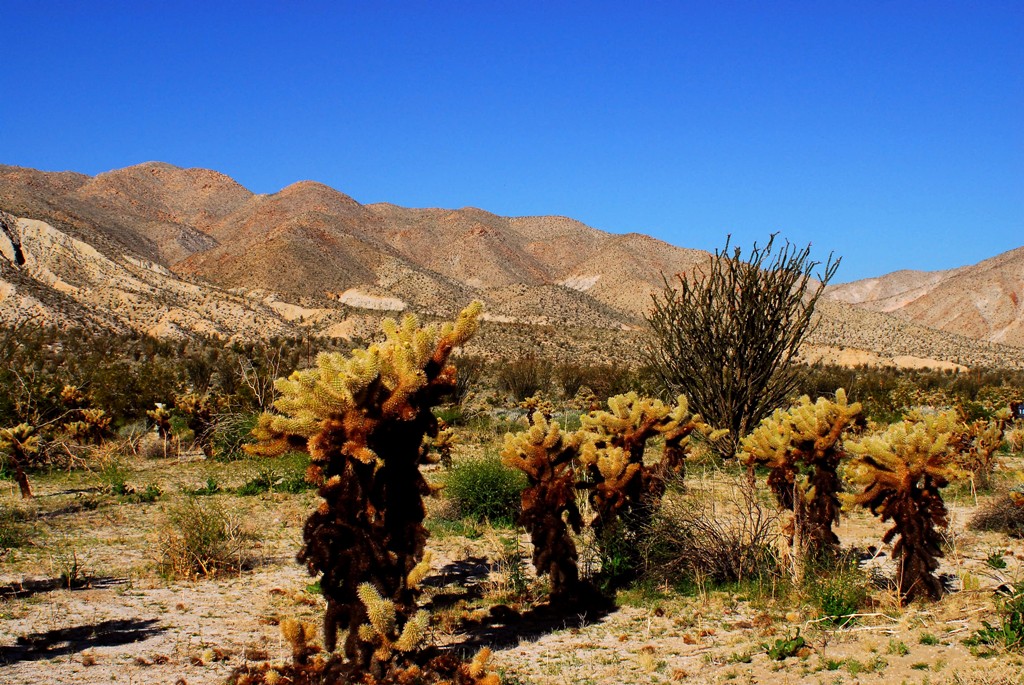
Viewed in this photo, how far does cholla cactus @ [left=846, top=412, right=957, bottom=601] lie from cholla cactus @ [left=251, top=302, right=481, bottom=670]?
330 centimetres

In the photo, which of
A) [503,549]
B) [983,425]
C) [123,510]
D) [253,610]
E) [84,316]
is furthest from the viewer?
[84,316]

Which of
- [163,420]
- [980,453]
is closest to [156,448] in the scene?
[163,420]

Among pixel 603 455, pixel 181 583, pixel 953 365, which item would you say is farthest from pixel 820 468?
pixel 953 365

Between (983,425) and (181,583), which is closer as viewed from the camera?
(181,583)

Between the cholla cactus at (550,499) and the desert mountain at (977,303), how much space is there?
268 ft

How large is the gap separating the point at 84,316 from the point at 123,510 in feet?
107

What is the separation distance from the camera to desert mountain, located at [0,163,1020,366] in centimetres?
4438

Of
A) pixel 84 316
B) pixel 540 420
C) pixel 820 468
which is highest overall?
pixel 84 316

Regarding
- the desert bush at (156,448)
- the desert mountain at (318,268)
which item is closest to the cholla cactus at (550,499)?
the desert bush at (156,448)

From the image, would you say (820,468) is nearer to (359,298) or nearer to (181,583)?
(181,583)

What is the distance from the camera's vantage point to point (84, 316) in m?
38.0

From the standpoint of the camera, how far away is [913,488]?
5.94 m

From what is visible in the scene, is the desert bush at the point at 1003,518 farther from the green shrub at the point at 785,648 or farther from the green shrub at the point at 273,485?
the green shrub at the point at 273,485

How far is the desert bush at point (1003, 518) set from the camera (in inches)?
318
